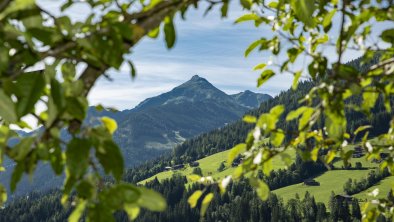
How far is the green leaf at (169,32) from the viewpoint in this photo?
91.4 inches

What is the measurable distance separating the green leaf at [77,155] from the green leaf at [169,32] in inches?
30.8

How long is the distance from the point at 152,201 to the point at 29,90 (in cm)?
72

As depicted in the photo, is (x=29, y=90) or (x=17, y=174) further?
(x=17, y=174)

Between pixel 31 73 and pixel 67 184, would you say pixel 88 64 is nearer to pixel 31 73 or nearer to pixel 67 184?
pixel 31 73

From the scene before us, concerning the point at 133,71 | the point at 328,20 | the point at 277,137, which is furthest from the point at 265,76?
the point at 133,71

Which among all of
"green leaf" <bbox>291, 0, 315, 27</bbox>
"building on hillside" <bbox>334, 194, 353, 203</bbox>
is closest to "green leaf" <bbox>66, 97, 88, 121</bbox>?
"green leaf" <bbox>291, 0, 315, 27</bbox>

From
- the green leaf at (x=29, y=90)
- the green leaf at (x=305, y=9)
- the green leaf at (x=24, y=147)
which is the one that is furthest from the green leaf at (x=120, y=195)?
the green leaf at (x=305, y=9)

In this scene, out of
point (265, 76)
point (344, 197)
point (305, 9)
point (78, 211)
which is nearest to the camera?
point (78, 211)

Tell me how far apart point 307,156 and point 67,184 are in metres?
2.68

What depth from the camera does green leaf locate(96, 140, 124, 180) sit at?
1.83 metres

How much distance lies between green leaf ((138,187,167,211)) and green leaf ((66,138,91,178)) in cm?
30

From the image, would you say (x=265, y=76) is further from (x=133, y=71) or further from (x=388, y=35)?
(x=133, y=71)

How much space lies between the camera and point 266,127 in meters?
3.30

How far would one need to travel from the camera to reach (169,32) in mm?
2336
